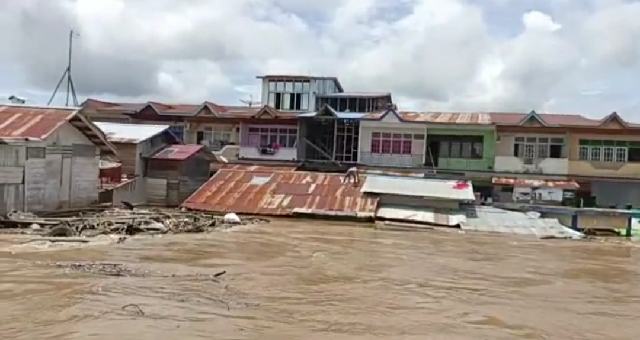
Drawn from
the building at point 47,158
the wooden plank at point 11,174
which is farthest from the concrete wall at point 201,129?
the wooden plank at point 11,174

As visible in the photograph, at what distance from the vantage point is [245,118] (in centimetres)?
3700

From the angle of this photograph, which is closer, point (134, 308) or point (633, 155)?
point (134, 308)

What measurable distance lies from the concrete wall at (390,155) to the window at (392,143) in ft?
0.54

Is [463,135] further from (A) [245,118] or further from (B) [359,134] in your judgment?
(A) [245,118]

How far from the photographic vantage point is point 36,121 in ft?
73.8

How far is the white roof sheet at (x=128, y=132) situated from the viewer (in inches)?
1148

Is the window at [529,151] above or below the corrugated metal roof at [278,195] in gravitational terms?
above

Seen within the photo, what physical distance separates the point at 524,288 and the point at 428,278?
193 cm

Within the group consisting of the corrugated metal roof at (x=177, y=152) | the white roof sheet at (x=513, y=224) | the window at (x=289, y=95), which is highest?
the window at (x=289, y=95)

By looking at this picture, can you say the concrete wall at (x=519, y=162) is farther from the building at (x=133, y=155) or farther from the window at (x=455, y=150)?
the building at (x=133, y=155)

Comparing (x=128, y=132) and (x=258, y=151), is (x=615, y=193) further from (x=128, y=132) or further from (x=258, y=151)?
(x=128, y=132)

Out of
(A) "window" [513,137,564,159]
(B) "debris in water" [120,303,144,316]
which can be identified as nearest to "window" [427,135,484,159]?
(A) "window" [513,137,564,159]

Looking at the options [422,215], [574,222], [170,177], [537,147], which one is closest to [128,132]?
[170,177]

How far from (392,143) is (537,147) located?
7.24 m
